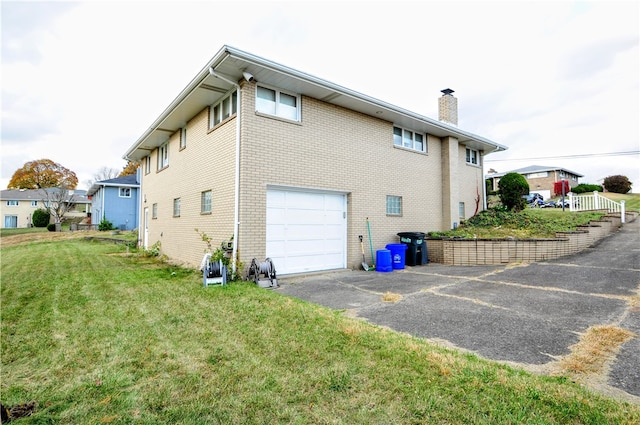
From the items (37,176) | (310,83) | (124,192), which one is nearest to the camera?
(310,83)

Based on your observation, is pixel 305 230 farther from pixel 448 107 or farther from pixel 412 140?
pixel 448 107

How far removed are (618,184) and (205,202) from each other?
43.5m

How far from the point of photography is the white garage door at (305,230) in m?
8.09

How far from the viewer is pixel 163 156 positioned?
14117 mm

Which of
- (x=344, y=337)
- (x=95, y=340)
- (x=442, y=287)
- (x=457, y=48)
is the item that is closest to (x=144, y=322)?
(x=95, y=340)

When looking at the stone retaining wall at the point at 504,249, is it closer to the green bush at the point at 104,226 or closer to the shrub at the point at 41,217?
the green bush at the point at 104,226

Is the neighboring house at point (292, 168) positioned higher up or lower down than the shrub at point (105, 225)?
higher up

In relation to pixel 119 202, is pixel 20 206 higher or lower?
higher

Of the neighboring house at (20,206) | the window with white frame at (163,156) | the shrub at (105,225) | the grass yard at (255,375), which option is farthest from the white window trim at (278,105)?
the neighboring house at (20,206)

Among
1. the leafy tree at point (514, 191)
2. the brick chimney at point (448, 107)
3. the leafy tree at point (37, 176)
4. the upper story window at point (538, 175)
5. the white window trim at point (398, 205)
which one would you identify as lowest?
the white window trim at point (398, 205)

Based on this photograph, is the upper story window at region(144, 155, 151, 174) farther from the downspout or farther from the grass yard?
the grass yard

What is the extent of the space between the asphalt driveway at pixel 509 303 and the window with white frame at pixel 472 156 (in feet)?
22.8

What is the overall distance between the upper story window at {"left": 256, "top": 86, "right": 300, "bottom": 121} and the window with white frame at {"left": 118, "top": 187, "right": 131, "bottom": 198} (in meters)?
26.4

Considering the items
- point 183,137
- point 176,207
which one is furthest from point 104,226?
point 183,137
